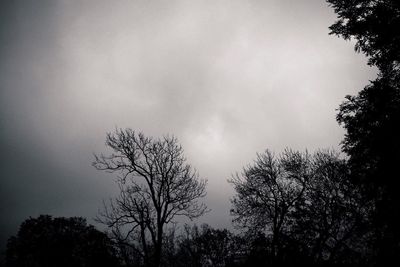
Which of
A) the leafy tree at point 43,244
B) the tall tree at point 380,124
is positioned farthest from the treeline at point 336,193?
the leafy tree at point 43,244

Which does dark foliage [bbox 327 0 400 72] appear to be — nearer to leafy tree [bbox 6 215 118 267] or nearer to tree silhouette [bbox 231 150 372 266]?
tree silhouette [bbox 231 150 372 266]

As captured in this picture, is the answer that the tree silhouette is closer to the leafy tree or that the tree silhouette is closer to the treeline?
the treeline

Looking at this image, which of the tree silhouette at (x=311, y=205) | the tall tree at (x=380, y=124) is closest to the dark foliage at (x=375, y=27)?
the tall tree at (x=380, y=124)

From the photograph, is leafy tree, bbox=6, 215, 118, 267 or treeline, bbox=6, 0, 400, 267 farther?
leafy tree, bbox=6, 215, 118, 267

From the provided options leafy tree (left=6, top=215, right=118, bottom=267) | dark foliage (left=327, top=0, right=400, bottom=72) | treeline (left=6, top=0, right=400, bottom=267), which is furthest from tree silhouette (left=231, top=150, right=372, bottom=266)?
leafy tree (left=6, top=215, right=118, bottom=267)

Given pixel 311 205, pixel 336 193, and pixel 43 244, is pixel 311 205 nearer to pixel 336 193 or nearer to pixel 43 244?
pixel 336 193

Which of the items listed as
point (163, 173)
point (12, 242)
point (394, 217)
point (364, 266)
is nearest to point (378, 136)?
point (394, 217)

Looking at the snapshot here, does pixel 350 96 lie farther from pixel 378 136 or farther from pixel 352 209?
pixel 352 209

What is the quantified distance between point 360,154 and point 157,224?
10668 mm

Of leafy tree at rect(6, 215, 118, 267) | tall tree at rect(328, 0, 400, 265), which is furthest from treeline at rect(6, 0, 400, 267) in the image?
leafy tree at rect(6, 215, 118, 267)

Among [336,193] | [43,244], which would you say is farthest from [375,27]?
[43,244]

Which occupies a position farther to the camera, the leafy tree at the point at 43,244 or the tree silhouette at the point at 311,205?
the leafy tree at the point at 43,244

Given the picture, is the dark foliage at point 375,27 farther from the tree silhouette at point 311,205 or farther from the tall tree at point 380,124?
the tree silhouette at point 311,205

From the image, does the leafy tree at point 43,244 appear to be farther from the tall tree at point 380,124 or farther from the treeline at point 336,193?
the tall tree at point 380,124
